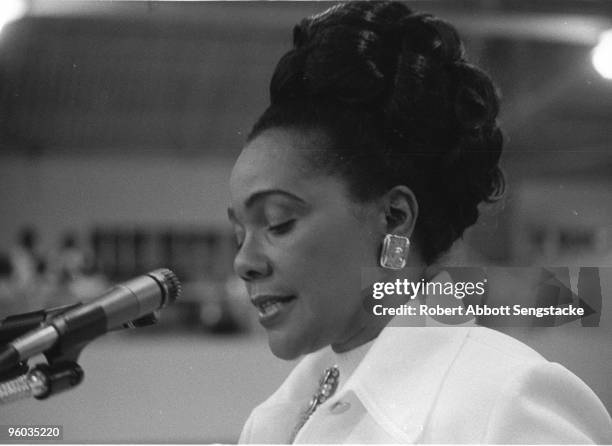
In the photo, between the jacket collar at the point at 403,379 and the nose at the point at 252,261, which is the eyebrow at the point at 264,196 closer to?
the nose at the point at 252,261

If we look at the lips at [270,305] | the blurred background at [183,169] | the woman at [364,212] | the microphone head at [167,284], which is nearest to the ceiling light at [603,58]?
the blurred background at [183,169]

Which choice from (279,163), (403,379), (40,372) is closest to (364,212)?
(279,163)

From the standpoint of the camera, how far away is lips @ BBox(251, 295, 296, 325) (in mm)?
1648

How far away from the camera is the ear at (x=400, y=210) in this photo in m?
1.60

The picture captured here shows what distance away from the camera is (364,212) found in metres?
1.61

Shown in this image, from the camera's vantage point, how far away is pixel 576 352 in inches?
67.7

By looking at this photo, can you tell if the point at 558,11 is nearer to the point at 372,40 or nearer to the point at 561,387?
the point at 372,40

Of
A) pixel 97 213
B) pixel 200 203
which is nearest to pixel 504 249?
pixel 200 203

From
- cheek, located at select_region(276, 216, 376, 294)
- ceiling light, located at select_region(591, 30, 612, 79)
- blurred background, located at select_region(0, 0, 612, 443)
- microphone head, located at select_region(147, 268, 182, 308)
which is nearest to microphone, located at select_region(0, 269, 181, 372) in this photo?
microphone head, located at select_region(147, 268, 182, 308)

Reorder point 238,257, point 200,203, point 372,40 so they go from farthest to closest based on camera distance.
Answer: point 200,203, point 238,257, point 372,40

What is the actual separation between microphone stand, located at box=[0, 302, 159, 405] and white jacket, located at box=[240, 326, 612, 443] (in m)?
0.57

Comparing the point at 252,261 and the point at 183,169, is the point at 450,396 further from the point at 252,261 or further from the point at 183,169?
the point at 183,169

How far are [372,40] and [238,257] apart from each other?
0.51 m

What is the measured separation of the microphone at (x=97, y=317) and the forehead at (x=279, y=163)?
0.54m
